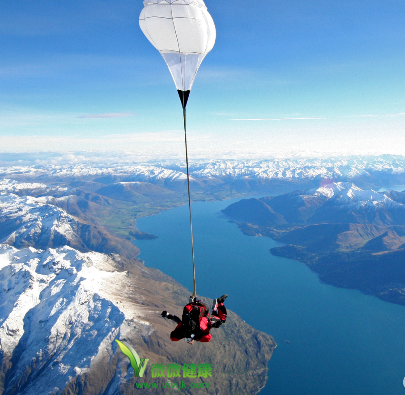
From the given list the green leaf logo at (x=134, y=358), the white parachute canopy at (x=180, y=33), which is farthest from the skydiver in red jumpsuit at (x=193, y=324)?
the green leaf logo at (x=134, y=358)

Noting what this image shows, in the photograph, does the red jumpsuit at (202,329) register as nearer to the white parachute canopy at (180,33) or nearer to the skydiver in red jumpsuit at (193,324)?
the skydiver in red jumpsuit at (193,324)

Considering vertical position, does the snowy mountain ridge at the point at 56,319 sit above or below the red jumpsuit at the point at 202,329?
below

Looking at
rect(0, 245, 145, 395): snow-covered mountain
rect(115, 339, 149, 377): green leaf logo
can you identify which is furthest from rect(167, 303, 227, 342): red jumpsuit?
rect(0, 245, 145, 395): snow-covered mountain

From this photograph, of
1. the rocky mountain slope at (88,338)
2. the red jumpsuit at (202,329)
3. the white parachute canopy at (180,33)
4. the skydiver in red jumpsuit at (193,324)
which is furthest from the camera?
the rocky mountain slope at (88,338)

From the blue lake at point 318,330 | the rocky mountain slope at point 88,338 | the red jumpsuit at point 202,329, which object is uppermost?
the red jumpsuit at point 202,329

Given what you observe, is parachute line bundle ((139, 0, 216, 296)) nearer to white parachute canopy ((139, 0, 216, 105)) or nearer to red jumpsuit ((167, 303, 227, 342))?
white parachute canopy ((139, 0, 216, 105))

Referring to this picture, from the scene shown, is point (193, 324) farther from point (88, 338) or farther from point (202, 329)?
point (88, 338)

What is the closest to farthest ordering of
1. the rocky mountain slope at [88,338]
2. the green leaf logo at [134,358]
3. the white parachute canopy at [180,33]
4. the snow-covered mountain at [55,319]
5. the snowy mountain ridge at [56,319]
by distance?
1. the white parachute canopy at [180,33]
2. the green leaf logo at [134,358]
3. the rocky mountain slope at [88,338]
4. the snow-covered mountain at [55,319]
5. the snowy mountain ridge at [56,319]

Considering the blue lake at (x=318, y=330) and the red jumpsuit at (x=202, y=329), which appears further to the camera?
the blue lake at (x=318, y=330)

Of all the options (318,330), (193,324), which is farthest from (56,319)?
(193,324)
